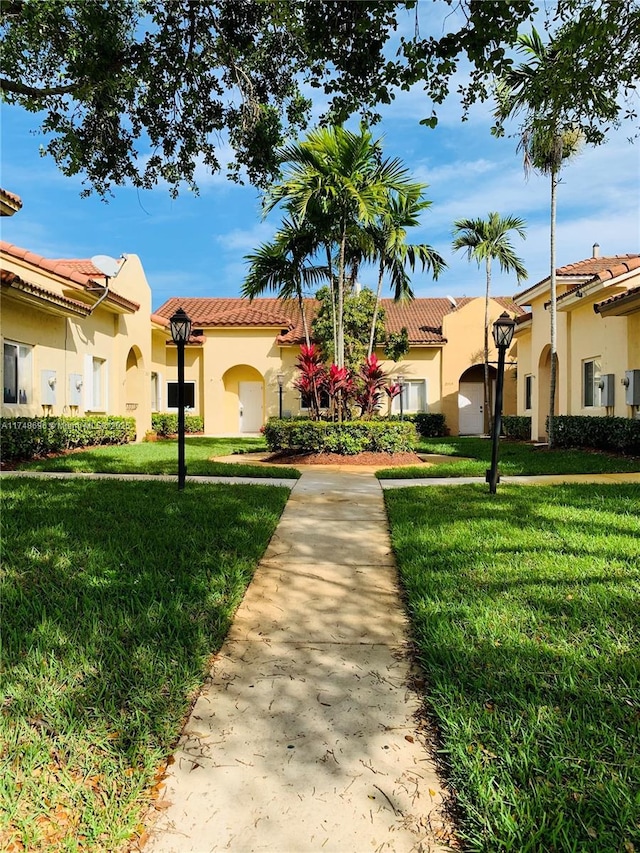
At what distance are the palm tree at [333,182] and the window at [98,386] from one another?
8.16 m

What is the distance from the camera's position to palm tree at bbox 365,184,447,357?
13.7 meters

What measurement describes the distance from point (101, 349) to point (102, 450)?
4.05 meters

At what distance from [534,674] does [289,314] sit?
81.1 feet

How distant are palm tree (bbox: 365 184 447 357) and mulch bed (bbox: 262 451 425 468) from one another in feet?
10.2

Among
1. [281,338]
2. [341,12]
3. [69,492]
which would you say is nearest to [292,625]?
[69,492]

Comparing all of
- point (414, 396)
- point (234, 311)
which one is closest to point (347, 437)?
point (414, 396)

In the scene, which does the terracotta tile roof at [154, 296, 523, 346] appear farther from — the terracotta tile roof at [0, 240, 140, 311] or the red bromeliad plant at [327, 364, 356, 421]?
the red bromeliad plant at [327, 364, 356, 421]

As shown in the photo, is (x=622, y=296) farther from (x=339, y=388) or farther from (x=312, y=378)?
(x=312, y=378)

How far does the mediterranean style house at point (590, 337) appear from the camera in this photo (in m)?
13.4

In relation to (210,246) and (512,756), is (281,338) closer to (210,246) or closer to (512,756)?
(210,246)

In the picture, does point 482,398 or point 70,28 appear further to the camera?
point 482,398

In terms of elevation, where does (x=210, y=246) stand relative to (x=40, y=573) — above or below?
above

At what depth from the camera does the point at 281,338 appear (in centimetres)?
2427

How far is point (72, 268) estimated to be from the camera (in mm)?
17266
